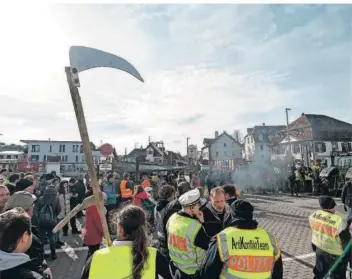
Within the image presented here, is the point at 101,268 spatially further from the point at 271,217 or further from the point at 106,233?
the point at 271,217

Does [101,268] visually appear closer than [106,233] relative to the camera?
Yes

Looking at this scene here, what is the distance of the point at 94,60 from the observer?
2201 mm

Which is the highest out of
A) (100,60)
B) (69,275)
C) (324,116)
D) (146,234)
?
(324,116)

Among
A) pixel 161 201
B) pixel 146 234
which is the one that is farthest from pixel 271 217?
pixel 146 234

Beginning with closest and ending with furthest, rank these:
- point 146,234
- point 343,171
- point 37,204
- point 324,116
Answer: point 146,234 < point 37,204 < point 343,171 < point 324,116

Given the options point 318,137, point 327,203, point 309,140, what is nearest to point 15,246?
point 327,203

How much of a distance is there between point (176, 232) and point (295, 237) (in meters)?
6.48

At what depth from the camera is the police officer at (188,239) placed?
305cm

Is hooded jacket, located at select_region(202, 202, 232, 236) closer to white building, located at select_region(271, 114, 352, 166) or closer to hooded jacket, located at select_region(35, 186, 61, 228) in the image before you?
hooded jacket, located at select_region(35, 186, 61, 228)

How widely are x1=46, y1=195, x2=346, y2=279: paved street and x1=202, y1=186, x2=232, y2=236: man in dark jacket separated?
2169 mm

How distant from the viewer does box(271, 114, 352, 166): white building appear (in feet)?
147

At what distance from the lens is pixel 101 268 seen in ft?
6.53

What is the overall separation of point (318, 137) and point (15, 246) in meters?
51.4

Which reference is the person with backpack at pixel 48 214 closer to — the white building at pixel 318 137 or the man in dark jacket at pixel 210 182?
the man in dark jacket at pixel 210 182
